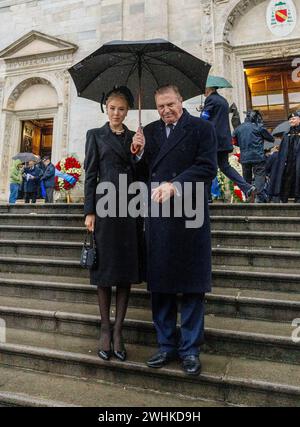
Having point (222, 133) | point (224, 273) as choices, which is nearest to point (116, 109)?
point (224, 273)

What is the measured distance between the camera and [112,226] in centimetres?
286

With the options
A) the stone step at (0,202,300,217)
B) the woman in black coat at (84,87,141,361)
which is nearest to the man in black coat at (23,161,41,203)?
the stone step at (0,202,300,217)

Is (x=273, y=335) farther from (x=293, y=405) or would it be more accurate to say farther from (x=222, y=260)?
(x=222, y=260)

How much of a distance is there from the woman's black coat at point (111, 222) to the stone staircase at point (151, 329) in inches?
28.6

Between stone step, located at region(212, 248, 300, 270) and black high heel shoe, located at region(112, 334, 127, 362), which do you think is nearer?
black high heel shoe, located at region(112, 334, 127, 362)

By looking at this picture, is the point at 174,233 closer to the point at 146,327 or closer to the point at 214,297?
the point at 146,327

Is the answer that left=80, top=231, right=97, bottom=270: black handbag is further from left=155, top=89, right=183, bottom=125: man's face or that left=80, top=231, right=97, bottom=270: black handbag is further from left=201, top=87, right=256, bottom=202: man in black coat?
left=201, top=87, right=256, bottom=202: man in black coat

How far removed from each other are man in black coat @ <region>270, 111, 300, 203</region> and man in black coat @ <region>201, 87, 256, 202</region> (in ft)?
2.64

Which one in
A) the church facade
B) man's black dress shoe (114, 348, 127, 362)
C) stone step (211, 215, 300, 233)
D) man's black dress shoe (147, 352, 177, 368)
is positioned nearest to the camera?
man's black dress shoe (147, 352, 177, 368)

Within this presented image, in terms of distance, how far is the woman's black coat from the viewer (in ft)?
9.19

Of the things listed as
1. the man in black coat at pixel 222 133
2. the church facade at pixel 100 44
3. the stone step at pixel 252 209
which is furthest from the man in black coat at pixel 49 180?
the man in black coat at pixel 222 133

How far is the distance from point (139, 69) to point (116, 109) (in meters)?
0.50

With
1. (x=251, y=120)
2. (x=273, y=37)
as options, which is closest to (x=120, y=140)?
(x=251, y=120)
